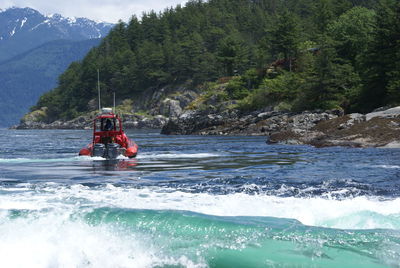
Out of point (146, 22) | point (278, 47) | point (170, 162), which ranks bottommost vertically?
point (170, 162)

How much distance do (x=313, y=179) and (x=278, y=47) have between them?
72.6 metres

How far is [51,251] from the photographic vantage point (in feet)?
27.4

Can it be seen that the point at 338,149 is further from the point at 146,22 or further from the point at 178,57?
the point at 146,22

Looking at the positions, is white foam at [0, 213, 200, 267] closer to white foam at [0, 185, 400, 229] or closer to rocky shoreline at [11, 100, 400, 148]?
white foam at [0, 185, 400, 229]

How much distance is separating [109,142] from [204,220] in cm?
1896

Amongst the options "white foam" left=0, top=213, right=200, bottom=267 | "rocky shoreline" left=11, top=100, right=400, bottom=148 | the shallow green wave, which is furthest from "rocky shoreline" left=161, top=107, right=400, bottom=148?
"white foam" left=0, top=213, right=200, bottom=267

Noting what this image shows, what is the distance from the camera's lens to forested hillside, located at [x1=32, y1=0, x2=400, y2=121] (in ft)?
171

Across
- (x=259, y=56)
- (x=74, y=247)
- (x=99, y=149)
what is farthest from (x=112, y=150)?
(x=259, y=56)

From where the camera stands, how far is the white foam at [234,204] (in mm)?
10453

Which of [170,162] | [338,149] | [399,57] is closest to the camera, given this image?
[170,162]

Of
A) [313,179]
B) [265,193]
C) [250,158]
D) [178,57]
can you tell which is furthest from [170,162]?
[178,57]

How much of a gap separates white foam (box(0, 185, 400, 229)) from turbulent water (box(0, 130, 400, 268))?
0.08ft

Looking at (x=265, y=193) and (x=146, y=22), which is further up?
(x=146, y=22)

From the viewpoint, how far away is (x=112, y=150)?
1072 inches
